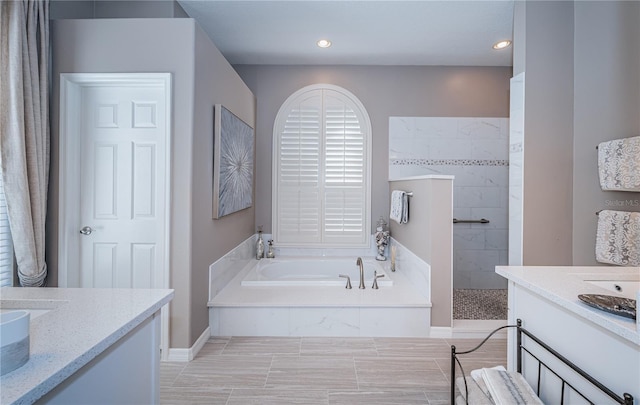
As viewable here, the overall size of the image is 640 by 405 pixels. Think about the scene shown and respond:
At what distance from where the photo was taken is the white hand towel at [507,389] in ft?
3.68

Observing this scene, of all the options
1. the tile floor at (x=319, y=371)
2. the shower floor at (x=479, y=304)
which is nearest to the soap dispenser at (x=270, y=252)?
the tile floor at (x=319, y=371)

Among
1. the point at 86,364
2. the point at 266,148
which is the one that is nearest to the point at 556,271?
the point at 86,364

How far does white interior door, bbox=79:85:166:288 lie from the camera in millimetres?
2326

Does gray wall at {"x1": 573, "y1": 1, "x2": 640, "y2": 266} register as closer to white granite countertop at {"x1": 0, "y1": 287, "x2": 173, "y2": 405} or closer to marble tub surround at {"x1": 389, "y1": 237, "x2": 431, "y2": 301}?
marble tub surround at {"x1": 389, "y1": 237, "x2": 431, "y2": 301}

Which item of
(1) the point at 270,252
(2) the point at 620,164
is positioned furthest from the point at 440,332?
(1) the point at 270,252

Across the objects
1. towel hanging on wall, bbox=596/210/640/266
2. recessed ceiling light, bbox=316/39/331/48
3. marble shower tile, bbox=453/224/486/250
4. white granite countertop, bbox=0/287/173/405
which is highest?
recessed ceiling light, bbox=316/39/331/48

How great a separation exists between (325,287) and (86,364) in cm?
236

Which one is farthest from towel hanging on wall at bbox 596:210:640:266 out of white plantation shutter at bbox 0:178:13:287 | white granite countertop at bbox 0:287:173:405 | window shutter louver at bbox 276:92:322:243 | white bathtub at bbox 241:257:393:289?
white plantation shutter at bbox 0:178:13:287

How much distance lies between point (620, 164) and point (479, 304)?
190 cm

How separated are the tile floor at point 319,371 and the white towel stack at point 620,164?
139 cm

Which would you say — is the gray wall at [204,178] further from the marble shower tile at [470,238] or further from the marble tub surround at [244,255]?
the marble shower tile at [470,238]

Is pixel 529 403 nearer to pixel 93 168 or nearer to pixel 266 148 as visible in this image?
pixel 93 168

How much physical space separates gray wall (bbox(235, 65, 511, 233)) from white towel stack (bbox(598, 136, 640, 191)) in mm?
1997

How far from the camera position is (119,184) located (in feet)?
7.69
